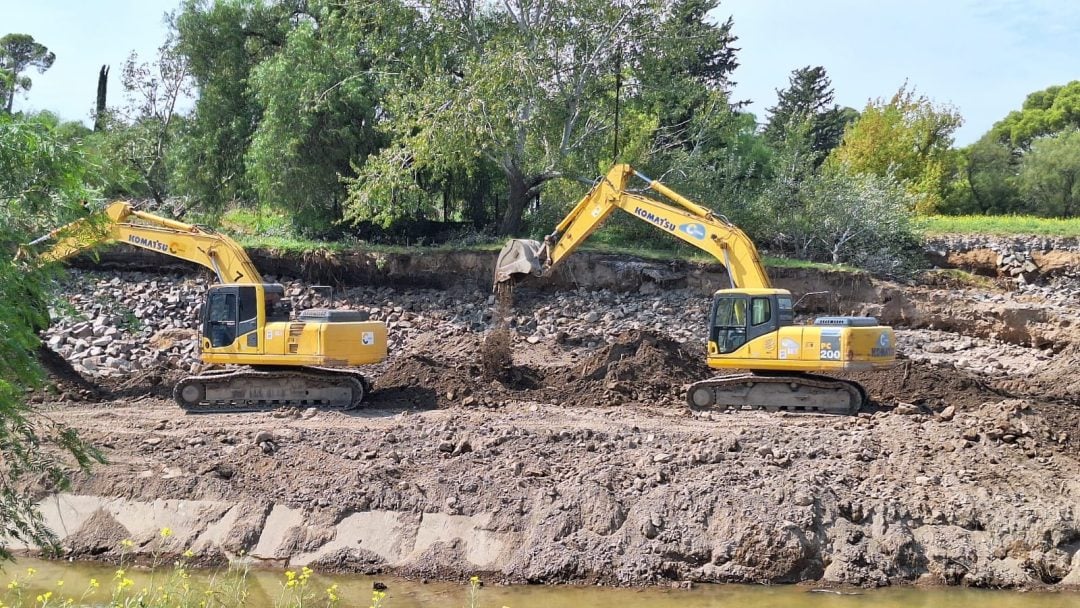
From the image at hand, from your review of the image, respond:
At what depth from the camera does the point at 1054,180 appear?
39.1 m

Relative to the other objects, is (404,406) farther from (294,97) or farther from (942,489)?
(294,97)

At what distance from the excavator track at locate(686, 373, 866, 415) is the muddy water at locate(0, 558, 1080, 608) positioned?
5.02 meters

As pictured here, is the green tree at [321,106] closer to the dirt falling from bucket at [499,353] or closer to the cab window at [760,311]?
the dirt falling from bucket at [499,353]

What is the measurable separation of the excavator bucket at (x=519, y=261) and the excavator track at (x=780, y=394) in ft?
10.6

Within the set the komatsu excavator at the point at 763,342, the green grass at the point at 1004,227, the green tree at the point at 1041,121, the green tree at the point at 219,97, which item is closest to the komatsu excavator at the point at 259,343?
the komatsu excavator at the point at 763,342

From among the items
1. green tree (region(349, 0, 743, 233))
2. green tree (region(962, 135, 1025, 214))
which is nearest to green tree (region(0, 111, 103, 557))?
green tree (region(349, 0, 743, 233))

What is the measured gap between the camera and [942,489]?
10.2 m

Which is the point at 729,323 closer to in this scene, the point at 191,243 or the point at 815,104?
the point at 191,243

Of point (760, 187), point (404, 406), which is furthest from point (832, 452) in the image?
point (760, 187)

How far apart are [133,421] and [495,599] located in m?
7.14

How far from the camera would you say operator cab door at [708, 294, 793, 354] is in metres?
13.8

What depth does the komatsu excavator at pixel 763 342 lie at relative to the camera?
531 inches

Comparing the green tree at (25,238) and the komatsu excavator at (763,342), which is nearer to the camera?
the green tree at (25,238)

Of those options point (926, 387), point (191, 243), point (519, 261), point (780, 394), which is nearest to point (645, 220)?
point (519, 261)
